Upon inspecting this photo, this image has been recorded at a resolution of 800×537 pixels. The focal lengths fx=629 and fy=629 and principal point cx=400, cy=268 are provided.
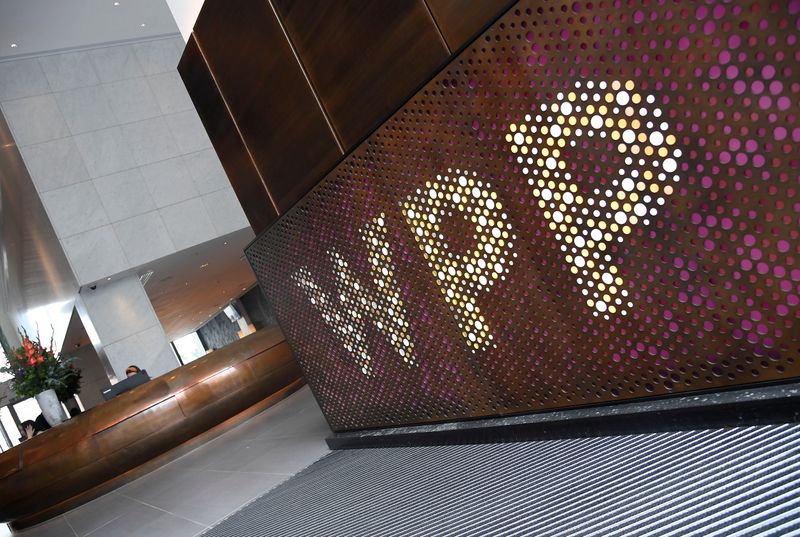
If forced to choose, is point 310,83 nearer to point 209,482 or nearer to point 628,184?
point 628,184

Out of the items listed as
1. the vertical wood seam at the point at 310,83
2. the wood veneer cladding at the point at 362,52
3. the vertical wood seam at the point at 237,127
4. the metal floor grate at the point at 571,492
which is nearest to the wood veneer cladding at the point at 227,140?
the vertical wood seam at the point at 237,127

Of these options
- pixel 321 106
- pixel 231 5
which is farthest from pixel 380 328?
pixel 231 5

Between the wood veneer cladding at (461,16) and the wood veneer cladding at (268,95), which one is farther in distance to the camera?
the wood veneer cladding at (268,95)

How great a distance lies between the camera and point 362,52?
3.15 meters

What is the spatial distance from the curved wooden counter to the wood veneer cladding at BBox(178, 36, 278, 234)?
2.98 m

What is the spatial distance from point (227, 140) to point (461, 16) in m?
2.74

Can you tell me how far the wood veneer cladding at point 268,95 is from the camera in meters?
3.72

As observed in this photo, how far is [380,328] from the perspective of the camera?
3.52m

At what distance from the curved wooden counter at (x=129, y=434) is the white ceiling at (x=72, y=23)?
5928 mm

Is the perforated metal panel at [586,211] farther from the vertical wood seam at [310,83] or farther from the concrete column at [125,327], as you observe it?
the concrete column at [125,327]

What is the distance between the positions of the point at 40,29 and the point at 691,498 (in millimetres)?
11351

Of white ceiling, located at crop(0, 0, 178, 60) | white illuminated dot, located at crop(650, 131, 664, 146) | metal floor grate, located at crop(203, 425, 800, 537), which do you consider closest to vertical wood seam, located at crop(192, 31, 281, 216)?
metal floor grate, located at crop(203, 425, 800, 537)

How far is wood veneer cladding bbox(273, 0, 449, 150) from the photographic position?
2787mm

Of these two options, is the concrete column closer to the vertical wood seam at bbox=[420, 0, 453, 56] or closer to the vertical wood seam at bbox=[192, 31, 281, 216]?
the vertical wood seam at bbox=[192, 31, 281, 216]
